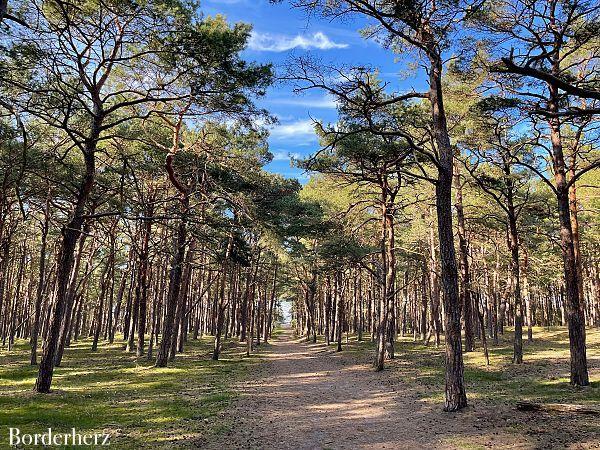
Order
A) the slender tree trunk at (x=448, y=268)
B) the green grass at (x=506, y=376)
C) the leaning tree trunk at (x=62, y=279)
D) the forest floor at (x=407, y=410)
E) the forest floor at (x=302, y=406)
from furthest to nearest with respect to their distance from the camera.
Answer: the leaning tree trunk at (x=62, y=279)
the green grass at (x=506, y=376)
the slender tree trunk at (x=448, y=268)
the forest floor at (x=302, y=406)
the forest floor at (x=407, y=410)

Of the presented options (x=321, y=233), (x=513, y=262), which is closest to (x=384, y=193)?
(x=321, y=233)

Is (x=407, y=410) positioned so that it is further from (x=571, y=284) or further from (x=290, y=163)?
(x=290, y=163)

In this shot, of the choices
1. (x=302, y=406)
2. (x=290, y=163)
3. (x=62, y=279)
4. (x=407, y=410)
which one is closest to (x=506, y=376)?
(x=407, y=410)

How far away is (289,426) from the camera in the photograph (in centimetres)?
948

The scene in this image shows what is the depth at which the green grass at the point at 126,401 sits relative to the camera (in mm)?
8328

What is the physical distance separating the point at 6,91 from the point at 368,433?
12.2 m

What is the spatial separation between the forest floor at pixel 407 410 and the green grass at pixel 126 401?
2.85ft

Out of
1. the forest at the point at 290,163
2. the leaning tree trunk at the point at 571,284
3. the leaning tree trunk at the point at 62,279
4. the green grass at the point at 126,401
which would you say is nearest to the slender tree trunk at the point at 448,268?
the forest at the point at 290,163

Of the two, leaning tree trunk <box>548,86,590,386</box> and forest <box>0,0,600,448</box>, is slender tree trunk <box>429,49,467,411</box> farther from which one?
leaning tree trunk <box>548,86,590,386</box>

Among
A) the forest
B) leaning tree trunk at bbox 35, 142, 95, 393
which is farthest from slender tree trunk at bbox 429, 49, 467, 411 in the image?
leaning tree trunk at bbox 35, 142, 95, 393

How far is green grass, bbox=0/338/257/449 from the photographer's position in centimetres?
833

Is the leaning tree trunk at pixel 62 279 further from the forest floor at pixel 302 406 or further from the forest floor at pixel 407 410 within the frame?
the forest floor at pixel 407 410

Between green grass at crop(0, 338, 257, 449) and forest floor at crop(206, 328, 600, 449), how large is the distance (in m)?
0.87

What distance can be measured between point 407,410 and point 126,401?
323 inches
